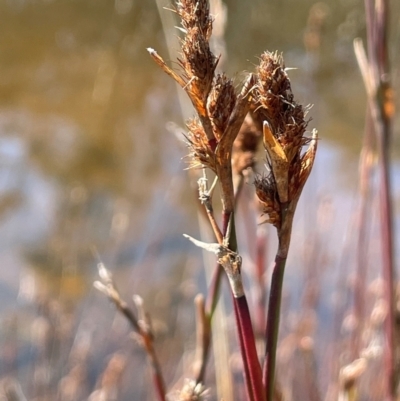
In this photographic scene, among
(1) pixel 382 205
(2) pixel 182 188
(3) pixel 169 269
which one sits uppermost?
(2) pixel 182 188

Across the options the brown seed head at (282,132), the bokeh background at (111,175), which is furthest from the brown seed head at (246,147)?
the bokeh background at (111,175)

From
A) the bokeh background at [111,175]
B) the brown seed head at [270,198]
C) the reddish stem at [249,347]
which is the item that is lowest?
the reddish stem at [249,347]

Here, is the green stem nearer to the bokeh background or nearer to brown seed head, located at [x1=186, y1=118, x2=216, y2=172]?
brown seed head, located at [x1=186, y1=118, x2=216, y2=172]

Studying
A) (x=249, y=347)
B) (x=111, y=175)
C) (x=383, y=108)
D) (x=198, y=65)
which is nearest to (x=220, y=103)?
(x=198, y=65)

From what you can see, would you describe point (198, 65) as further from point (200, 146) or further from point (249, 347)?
point (249, 347)

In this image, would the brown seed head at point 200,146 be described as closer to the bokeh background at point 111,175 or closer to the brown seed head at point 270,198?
the brown seed head at point 270,198

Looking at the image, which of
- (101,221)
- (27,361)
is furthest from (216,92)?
(101,221)

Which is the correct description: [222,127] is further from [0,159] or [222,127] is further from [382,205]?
[0,159]

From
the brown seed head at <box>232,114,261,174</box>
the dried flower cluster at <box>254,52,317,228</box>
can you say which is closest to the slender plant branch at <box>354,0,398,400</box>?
the brown seed head at <box>232,114,261,174</box>

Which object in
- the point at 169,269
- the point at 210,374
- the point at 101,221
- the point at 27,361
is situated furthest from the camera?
the point at 101,221
